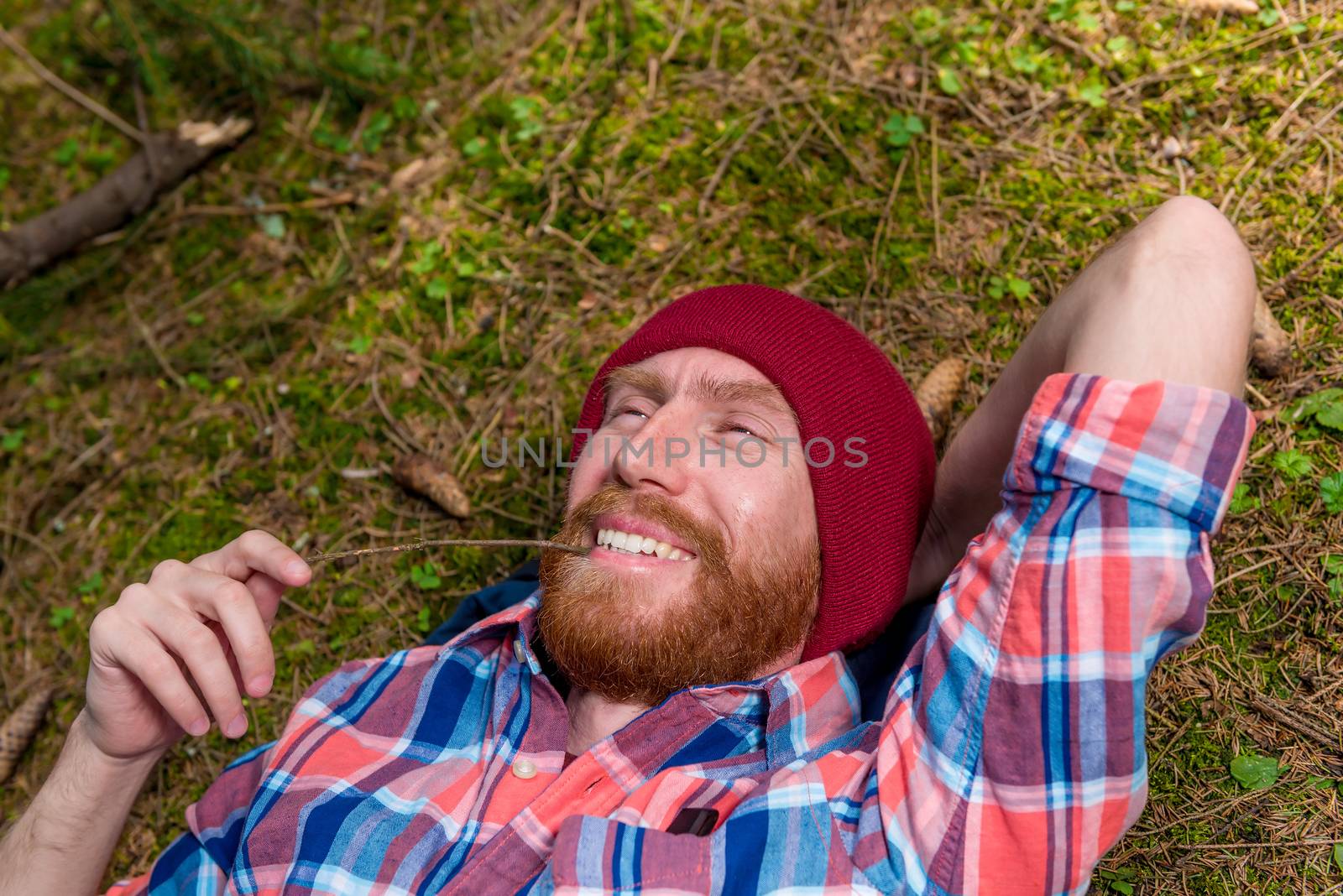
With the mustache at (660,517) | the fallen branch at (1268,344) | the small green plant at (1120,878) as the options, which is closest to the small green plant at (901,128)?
the fallen branch at (1268,344)

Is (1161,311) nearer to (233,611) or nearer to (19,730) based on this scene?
(233,611)

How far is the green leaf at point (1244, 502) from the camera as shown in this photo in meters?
3.08

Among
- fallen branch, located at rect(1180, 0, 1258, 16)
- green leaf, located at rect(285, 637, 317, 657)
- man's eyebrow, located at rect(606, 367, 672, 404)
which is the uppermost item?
fallen branch, located at rect(1180, 0, 1258, 16)

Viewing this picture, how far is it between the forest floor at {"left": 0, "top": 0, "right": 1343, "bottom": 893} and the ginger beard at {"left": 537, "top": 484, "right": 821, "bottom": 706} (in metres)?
1.22

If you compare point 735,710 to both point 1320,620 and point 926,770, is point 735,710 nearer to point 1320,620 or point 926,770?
point 926,770

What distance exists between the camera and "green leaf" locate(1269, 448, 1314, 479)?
303cm

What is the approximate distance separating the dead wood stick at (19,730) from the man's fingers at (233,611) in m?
2.28

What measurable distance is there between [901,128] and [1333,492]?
212 centimetres

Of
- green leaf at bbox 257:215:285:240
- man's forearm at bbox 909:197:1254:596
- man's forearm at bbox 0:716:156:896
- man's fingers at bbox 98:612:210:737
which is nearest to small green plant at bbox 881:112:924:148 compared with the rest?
man's forearm at bbox 909:197:1254:596

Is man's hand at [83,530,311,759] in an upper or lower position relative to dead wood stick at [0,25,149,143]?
lower

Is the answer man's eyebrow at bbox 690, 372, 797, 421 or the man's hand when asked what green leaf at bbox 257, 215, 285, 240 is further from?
man's eyebrow at bbox 690, 372, 797, 421

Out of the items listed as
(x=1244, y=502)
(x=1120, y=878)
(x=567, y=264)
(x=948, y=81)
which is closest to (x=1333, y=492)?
(x=1244, y=502)

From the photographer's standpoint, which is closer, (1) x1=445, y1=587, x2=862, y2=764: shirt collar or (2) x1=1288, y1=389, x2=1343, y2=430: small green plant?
(1) x1=445, y1=587, x2=862, y2=764: shirt collar

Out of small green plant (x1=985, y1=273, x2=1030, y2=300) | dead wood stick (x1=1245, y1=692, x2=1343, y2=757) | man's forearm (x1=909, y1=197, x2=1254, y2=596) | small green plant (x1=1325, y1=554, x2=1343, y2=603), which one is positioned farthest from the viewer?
small green plant (x1=985, y1=273, x2=1030, y2=300)
